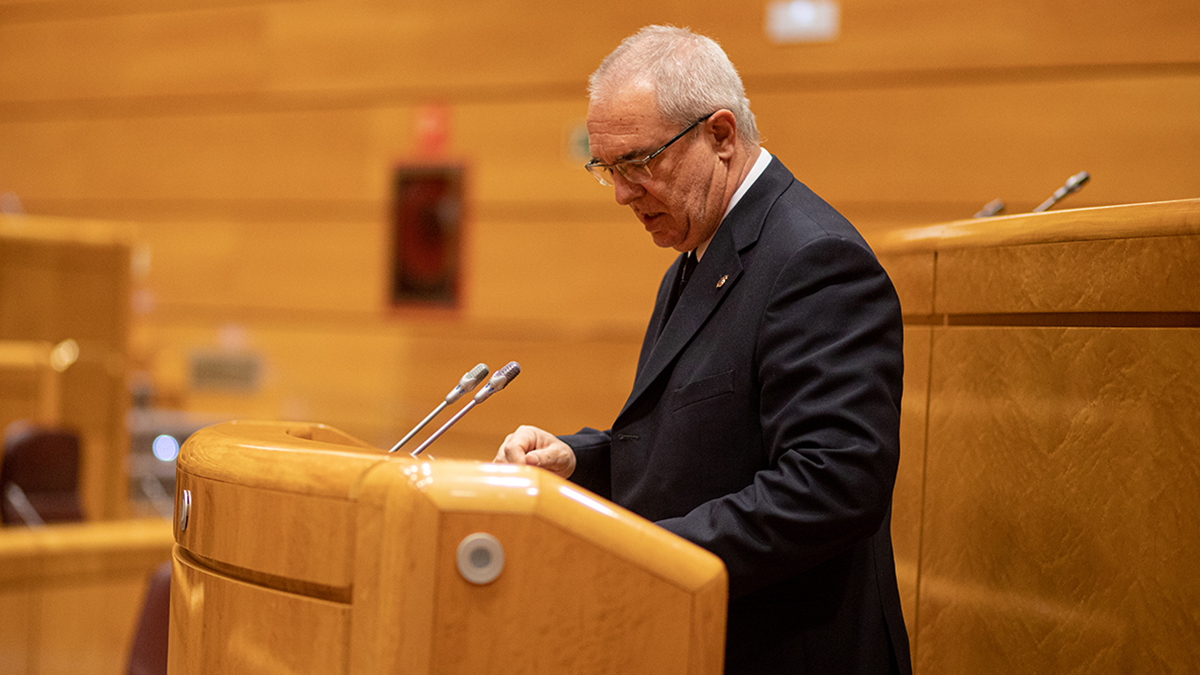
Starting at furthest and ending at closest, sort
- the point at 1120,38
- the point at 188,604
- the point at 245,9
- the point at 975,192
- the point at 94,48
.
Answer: the point at 94,48 → the point at 245,9 → the point at 975,192 → the point at 1120,38 → the point at 188,604

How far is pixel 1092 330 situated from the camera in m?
1.22

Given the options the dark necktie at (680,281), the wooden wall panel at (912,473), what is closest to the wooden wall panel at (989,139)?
the wooden wall panel at (912,473)

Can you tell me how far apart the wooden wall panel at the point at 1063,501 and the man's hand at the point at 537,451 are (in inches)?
20.8

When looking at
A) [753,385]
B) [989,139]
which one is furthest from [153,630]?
[989,139]

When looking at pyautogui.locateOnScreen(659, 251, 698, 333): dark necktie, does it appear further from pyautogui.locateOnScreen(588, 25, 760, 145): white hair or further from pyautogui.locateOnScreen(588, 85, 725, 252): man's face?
pyautogui.locateOnScreen(588, 25, 760, 145): white hair

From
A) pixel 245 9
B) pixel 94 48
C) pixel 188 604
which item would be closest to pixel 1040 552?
pixel 188 604

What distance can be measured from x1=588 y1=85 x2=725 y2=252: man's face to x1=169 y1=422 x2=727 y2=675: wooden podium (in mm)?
484

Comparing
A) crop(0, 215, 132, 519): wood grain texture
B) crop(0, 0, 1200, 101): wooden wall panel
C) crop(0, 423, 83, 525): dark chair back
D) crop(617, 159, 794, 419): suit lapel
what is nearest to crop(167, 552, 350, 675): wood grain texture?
crop(617, 159, 794, 419): suit lapel

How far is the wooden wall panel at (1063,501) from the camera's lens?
1142 mm

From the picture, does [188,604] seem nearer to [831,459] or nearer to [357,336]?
[831,459]

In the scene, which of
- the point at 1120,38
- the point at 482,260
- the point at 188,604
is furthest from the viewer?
the point at 482,260

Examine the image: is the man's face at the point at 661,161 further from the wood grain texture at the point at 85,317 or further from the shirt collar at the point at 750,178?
the wood grain texture at the point at 85,317

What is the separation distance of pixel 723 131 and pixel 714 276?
6.6 inches

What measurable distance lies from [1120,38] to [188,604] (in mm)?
3349
